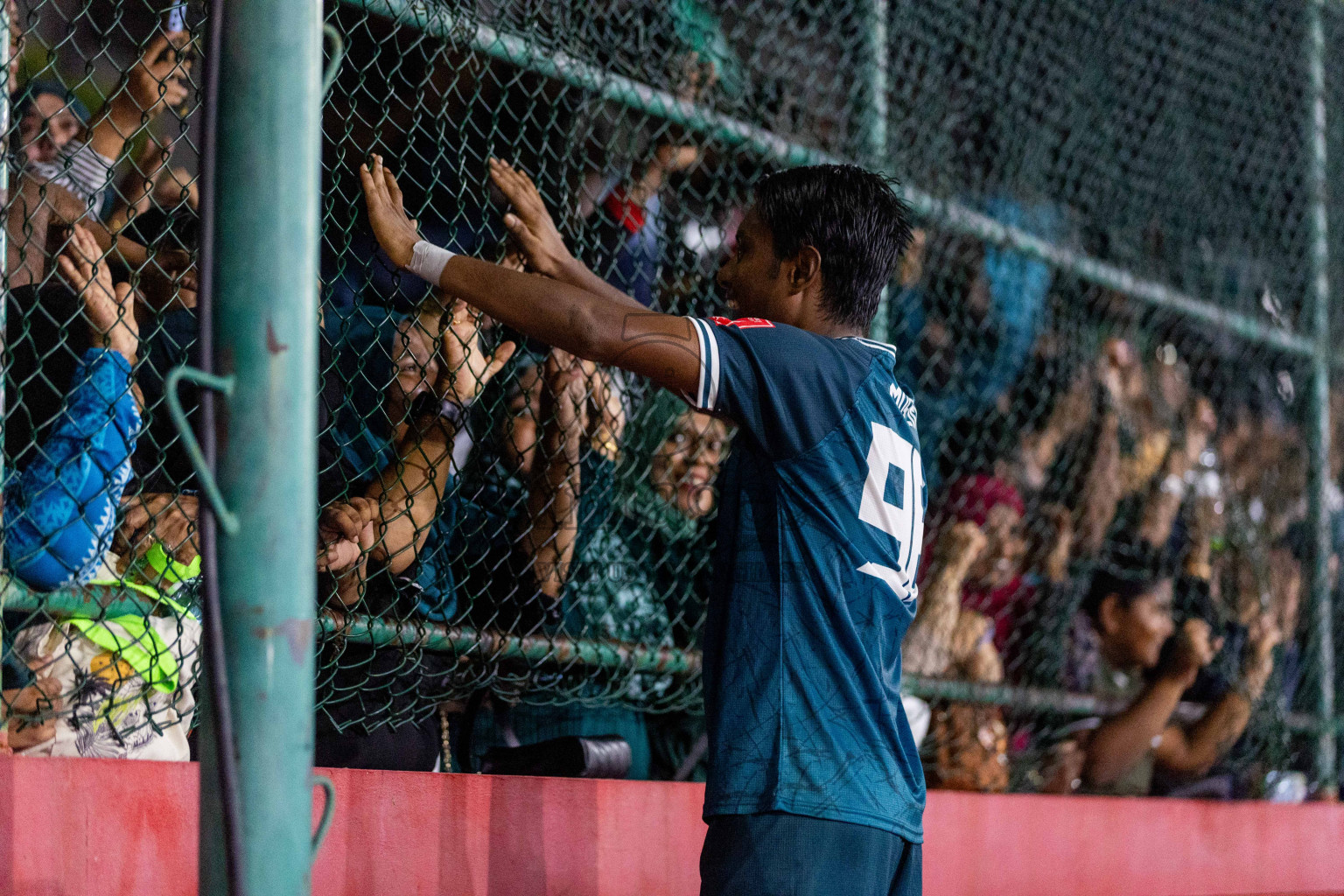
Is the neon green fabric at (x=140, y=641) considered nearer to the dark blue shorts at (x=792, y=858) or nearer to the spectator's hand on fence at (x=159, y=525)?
the spectator's hand on fence at (x=159, y=525)

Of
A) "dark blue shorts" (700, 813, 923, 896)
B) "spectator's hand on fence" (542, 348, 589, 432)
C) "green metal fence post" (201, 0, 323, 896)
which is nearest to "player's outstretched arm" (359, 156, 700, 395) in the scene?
"green metal fence post" (201, 0, 323, 896)

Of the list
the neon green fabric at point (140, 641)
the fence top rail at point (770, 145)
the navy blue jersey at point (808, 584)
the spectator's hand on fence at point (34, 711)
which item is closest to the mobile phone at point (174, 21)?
the fence top rail at point (770, 145)

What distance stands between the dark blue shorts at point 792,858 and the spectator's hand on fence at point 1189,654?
9.01 ft

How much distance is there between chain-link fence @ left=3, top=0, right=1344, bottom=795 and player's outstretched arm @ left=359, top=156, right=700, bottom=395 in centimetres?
46

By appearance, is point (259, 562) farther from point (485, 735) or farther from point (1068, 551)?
point (1068, 551)

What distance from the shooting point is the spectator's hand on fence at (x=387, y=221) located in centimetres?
195

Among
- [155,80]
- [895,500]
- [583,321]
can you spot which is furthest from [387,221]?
[895,500]

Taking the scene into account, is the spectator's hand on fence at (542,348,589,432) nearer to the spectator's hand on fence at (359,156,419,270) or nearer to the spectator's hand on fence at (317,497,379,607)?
the spectator's hand on fence at (317,497,379,607)

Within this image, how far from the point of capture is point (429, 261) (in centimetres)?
189

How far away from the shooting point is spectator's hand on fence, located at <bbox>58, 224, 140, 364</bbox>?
2.27 m

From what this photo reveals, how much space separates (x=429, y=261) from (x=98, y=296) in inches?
30.6

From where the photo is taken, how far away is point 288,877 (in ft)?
4.30

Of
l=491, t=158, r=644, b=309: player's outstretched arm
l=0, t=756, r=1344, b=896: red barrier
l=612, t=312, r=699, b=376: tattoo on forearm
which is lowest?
l=0, t=756, r=1344, b=896: red barrier

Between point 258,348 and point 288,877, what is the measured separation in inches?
21.1
